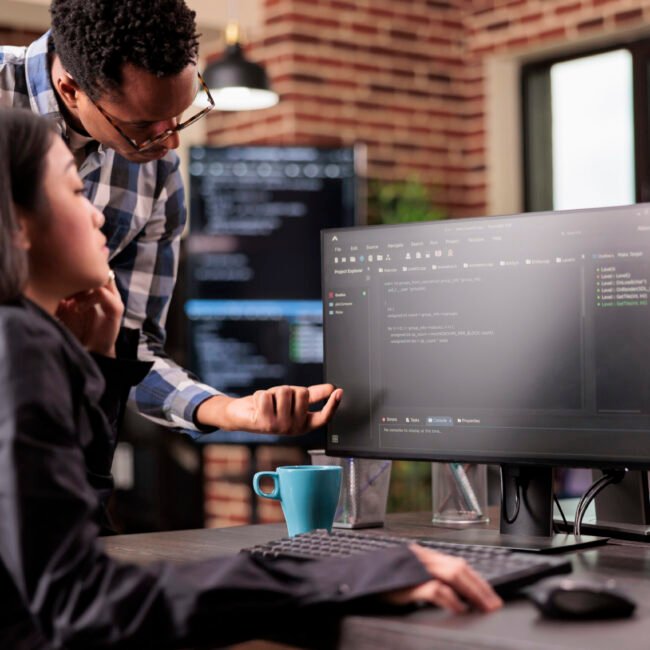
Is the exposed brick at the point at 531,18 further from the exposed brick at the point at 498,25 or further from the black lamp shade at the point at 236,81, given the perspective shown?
the black lamp shade at the point at 236,81

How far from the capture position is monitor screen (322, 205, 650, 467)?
1.39 meters

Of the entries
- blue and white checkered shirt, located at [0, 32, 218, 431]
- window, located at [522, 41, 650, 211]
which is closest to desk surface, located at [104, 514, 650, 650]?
blue and white checkered shirt, located at [0, 32, 218, 431]

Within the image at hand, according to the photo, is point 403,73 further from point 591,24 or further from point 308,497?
point 308,497

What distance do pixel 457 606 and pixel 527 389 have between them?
48 centimetres

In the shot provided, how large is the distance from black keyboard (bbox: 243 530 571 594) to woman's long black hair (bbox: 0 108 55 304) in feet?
1.46

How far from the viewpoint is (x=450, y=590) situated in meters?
1.03

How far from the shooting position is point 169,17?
1538 millimetres

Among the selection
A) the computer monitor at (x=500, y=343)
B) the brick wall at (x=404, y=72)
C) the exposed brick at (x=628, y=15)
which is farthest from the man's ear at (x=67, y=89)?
the exposed brick at (x=628, y=15)

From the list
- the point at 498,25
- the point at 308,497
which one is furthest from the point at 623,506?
the point at 498,25

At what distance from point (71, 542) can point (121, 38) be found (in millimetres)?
834

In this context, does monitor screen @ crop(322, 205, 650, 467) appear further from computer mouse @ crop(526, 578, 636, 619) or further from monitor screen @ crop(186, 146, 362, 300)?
monitor screen @ crop(186, 146, 362, 300)

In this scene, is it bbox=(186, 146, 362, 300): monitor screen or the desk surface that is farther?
bbox=(186, 146, 362, 300): monitor screen

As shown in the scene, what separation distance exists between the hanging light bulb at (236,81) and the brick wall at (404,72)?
2.14 feet

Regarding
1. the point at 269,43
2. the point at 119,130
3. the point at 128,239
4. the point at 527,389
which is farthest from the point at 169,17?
the point at 269,43
